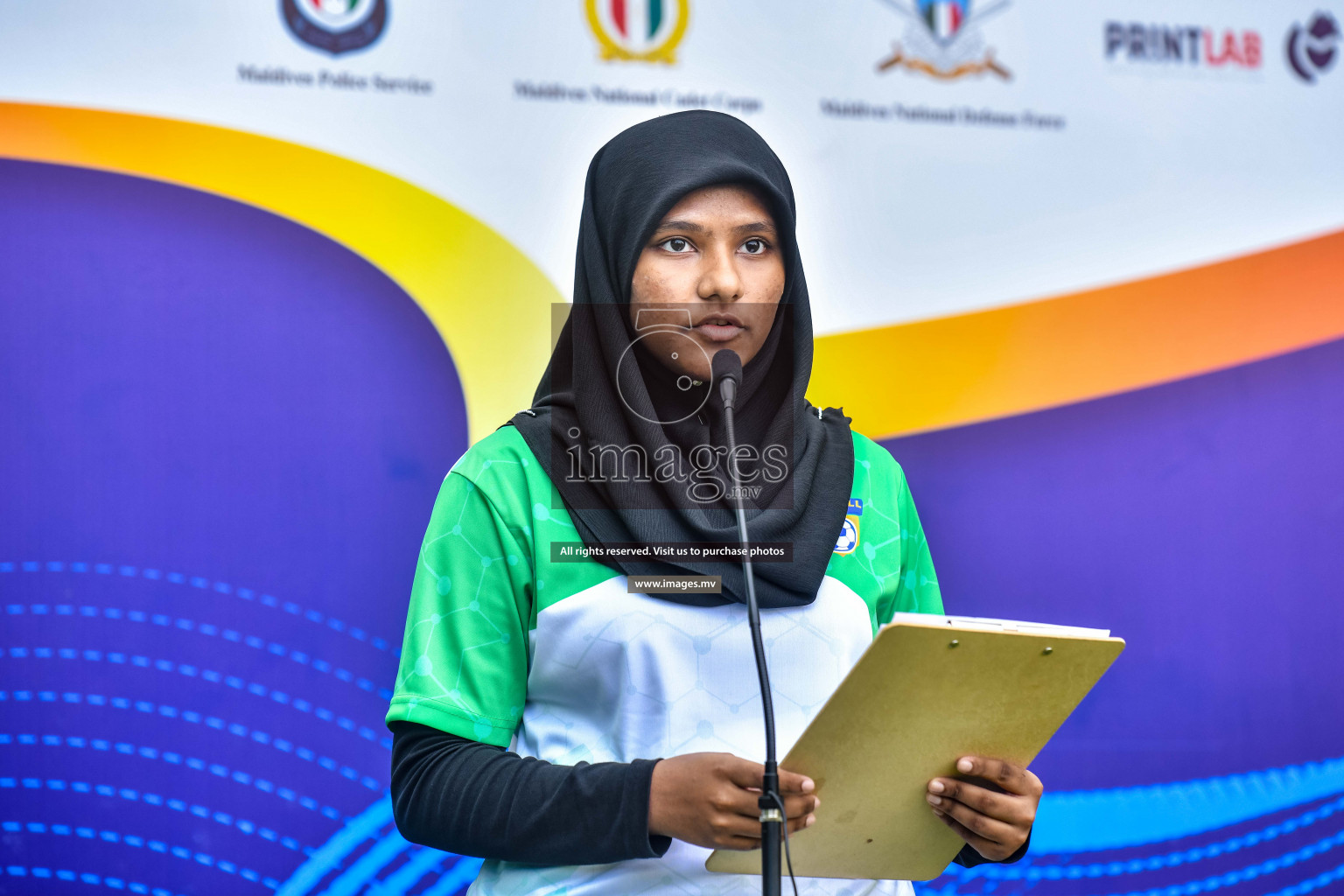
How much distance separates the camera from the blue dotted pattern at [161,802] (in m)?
1.70

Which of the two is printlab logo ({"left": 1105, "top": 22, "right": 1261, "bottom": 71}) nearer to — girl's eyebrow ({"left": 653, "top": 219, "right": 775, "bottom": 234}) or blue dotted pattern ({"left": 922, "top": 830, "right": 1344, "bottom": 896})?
girl's eyebrow ({"left": 653, "top": 219, "right": 775, "bottom": 234})

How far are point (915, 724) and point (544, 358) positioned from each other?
3.70ft

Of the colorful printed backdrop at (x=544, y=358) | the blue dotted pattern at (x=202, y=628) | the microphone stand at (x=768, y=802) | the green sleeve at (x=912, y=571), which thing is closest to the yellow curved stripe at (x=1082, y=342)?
the colorful printed backdrop at (x=544, y=358)

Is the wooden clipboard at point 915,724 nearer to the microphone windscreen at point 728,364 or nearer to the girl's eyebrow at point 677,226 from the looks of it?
the microphone windscreen at point 728,364

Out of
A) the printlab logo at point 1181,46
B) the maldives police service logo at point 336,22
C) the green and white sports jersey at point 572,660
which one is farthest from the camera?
the printlab logo at point 1181,46

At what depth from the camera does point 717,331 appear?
1.15 m

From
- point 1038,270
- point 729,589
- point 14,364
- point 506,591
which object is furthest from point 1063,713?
point 14,364

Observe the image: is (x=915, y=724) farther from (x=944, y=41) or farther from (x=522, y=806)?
(x=944, y=41)

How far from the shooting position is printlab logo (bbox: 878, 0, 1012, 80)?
205 centimetres

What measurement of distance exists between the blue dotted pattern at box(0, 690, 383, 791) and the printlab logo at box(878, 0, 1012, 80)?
1.55 metres

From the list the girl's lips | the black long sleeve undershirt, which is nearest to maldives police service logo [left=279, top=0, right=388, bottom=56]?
the girl's lips

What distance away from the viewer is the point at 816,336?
1991 millimetres

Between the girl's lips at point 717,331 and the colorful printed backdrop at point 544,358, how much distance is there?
2.55ft

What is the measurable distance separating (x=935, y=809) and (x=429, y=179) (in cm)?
133
